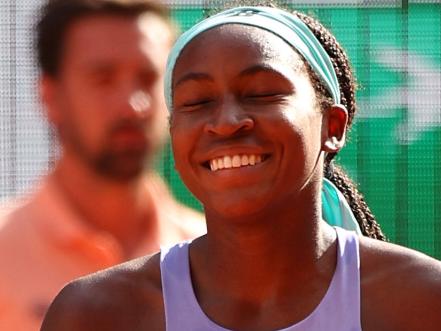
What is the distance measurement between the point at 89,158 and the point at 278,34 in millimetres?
537

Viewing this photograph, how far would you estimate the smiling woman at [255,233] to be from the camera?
6.88 feet

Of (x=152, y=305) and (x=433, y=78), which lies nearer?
(x=152, y=305)

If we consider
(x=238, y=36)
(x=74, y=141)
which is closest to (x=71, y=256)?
(x=74, y=141)

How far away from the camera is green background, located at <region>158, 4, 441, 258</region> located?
4512 millimetres

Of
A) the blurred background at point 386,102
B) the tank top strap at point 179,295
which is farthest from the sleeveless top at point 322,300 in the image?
the blurred background at point 386,102

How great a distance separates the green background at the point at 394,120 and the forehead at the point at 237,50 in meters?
2.29

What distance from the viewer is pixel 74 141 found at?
257 cm

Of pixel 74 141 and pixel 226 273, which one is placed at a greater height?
pixel 74 141

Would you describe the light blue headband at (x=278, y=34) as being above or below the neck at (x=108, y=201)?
above

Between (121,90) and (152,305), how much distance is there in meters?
0.53

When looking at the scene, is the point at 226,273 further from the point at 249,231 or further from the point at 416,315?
the point at 416,315

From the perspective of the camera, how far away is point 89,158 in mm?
2549

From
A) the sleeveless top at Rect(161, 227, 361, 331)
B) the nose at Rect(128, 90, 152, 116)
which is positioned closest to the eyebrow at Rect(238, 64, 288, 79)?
the sleeveless top at Rect(161, 227, 361, 331)

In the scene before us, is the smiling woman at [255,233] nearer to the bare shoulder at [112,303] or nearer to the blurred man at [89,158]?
the bare shoulder at [112,303]
